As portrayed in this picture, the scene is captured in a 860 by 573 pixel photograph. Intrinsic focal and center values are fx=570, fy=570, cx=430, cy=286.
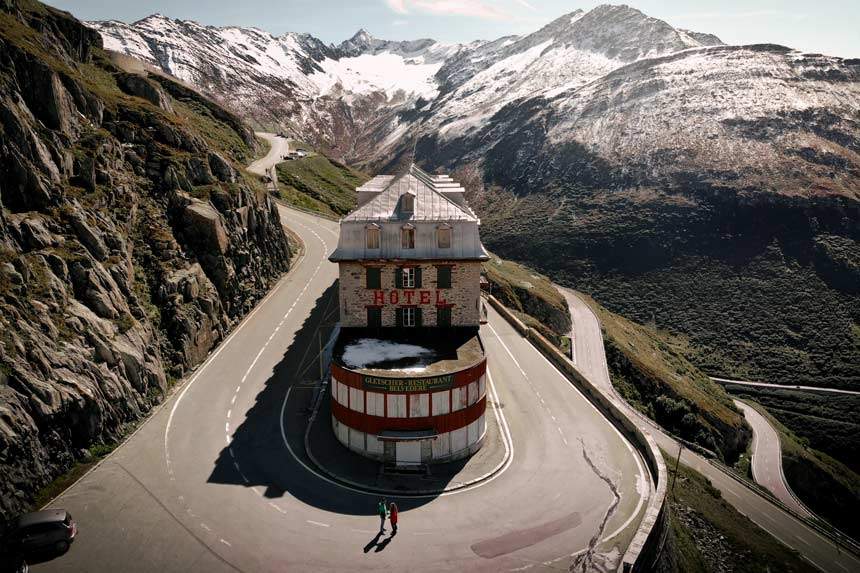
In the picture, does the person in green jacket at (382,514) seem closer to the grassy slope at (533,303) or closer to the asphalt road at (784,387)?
the grassy slope at (533,303)

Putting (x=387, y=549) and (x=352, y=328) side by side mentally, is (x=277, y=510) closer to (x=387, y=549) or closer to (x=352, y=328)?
(x=387, y=549)

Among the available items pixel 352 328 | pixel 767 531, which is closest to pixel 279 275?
pixel 352 328

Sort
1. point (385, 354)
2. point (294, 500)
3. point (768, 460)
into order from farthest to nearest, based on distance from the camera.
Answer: point (768, 460), point (385, 354), point (294, 500)

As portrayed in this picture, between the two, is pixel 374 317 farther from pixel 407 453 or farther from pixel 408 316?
pixel 407 453

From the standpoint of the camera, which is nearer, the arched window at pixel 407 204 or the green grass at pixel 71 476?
the green grass at pixel 71 476

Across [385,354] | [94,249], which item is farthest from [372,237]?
[94,249]

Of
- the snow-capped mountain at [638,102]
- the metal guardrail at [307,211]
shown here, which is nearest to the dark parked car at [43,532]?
the metal guardrail at [307,211]

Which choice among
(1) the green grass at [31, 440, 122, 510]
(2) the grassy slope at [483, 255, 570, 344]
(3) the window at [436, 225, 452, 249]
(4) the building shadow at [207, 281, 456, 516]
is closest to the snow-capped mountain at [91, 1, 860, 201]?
(2) the grassy slope at [483, 255, 570, 344]
